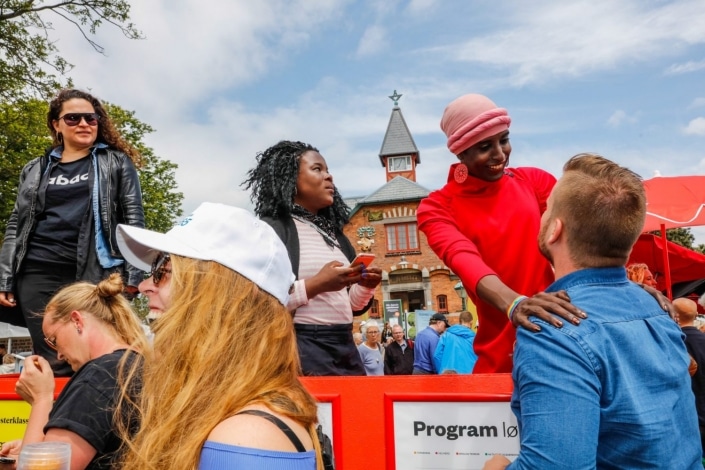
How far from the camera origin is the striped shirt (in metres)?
2.90

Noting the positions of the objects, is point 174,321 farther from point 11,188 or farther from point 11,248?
point 11,188

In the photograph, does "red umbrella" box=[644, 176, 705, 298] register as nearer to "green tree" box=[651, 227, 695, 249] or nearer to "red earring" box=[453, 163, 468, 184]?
"red earring" box=[453, 163, 468, 184]

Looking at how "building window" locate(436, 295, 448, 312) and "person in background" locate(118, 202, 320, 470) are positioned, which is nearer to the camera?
"person in background" locate(118, 202, 320, 470)

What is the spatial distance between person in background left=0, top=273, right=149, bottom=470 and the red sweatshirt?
1.37 meters

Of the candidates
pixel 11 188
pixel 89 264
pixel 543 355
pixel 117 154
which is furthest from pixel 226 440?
pixel 11 188

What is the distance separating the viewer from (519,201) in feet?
9.18

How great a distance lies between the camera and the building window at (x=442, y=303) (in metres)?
33.7

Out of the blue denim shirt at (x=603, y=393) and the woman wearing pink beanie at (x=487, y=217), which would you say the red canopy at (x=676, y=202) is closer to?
the woman wearing pink beanie at (x=487, y=217)

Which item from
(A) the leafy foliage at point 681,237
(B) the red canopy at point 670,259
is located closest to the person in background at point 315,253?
(B) the red canopy at point 670,259

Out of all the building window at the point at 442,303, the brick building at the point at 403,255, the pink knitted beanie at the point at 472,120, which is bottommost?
the pink knitted beanie at the point at 472,120

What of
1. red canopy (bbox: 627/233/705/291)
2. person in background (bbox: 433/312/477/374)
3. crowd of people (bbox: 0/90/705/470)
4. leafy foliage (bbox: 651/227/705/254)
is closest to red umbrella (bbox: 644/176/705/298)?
red canopy (bbox: 627/233/705/291)

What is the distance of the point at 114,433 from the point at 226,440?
107cm

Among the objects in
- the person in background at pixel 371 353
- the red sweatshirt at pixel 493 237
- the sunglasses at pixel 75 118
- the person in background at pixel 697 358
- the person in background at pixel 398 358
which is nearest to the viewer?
the red sweatshirt at pixel 493 237

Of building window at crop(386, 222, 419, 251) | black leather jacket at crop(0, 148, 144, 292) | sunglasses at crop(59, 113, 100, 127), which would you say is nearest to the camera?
black leather jacket at crop(0, 148, 144, 292)
